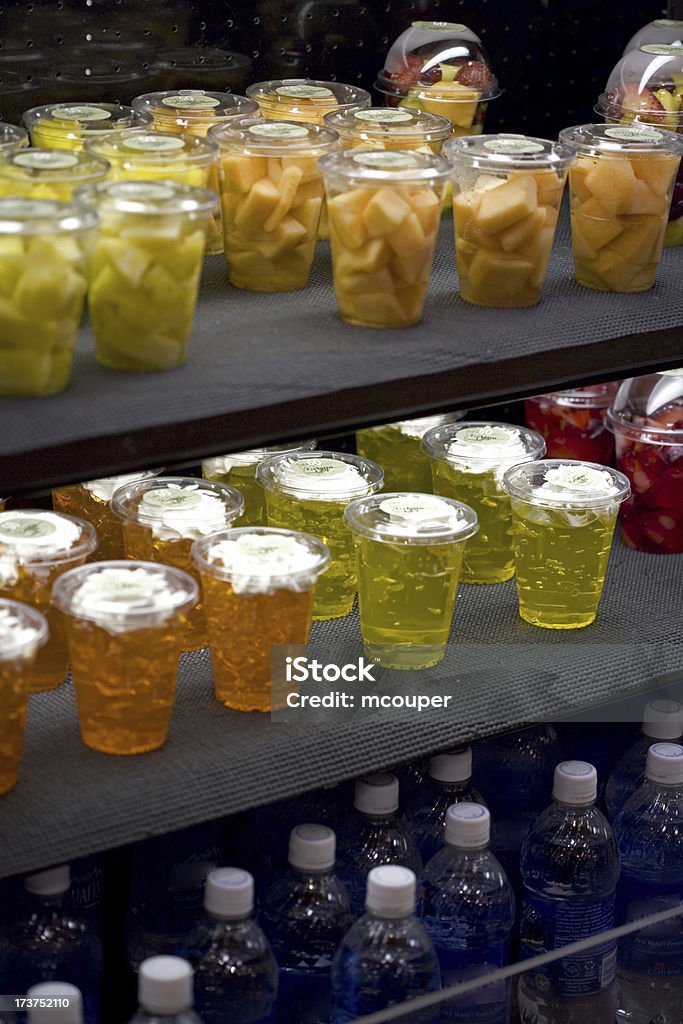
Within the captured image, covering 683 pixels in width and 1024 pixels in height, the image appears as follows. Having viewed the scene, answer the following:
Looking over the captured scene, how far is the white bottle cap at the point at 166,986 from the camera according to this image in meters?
1.43

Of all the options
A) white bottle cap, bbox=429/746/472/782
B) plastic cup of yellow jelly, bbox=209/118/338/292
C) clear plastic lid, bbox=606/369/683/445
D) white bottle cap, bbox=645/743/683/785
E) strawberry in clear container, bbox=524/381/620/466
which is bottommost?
white bottle cap, bbox=645/743/683/785

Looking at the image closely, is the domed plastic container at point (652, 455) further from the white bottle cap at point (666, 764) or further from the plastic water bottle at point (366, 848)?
the plastic water bottle at point (366, 848)

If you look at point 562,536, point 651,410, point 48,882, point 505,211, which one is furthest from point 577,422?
point 48,882

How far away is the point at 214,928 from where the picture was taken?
5.30ft

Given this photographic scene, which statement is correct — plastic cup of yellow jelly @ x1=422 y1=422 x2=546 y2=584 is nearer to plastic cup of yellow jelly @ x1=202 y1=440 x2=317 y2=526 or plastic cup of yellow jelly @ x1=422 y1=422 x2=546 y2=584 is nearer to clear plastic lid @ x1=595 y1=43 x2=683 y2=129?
plastic cup of yellow jelly @ x1=202 y1=440 x2=317 y2=526

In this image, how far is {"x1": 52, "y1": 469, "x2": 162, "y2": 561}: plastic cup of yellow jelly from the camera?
1.78m

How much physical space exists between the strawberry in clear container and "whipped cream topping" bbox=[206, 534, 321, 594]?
0.74 m

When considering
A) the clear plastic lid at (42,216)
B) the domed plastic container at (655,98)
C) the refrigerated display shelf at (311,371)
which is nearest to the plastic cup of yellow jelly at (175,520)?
the refrigerated display shelf at (311,371)

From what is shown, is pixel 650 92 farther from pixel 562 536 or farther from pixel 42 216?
pixel 42 216

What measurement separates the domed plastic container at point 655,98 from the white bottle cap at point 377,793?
81 cm

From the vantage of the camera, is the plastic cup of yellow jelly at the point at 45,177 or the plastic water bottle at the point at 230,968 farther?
the plastic water bottle at the point at 230,968

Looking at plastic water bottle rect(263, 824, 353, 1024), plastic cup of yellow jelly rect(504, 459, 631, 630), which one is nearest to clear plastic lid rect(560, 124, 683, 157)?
plastic cup of yellow jelly rect(504, 459, 631, 630)

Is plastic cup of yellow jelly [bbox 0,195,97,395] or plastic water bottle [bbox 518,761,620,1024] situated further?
plastic water bottle [bbox 518,761,620,1024]

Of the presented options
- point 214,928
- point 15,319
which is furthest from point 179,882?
point 15,319
